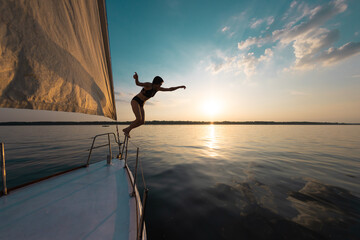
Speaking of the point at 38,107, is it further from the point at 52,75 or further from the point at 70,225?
the point at 70,225

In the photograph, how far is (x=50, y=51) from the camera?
231 centimetres

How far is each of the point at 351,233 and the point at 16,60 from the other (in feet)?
23.3

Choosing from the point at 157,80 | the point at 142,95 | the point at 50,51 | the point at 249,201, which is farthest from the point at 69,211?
the point at 249,201

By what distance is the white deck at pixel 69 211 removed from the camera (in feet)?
6.06

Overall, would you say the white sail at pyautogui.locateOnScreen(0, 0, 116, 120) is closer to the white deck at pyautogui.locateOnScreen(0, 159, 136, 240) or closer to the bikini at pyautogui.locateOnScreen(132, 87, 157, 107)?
the bikini at pyautogui.locateOnScreen(132, 87, 157, 107)

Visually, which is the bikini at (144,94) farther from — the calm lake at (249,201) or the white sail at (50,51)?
the calm lake at (249,201)

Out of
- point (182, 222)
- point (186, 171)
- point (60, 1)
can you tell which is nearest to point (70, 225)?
point (182, 222)

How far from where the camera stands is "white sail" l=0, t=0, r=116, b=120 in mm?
1752

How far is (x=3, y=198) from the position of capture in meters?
2.65

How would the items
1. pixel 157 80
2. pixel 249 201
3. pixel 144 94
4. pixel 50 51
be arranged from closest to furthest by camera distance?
pixel 50 51 < pixel 157 80 < pixel 144 94 < pixel 249 201

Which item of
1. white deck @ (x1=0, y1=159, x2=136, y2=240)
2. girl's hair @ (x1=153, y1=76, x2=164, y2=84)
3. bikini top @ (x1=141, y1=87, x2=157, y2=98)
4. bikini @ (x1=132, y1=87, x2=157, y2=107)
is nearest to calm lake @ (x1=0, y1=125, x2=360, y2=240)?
white deck @ (x1=0, y1=159, x2=136, y2=240)

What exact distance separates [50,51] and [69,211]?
2.74 meters

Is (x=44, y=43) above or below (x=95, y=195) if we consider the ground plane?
above

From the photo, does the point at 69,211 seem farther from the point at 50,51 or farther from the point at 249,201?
the point at 249,201
